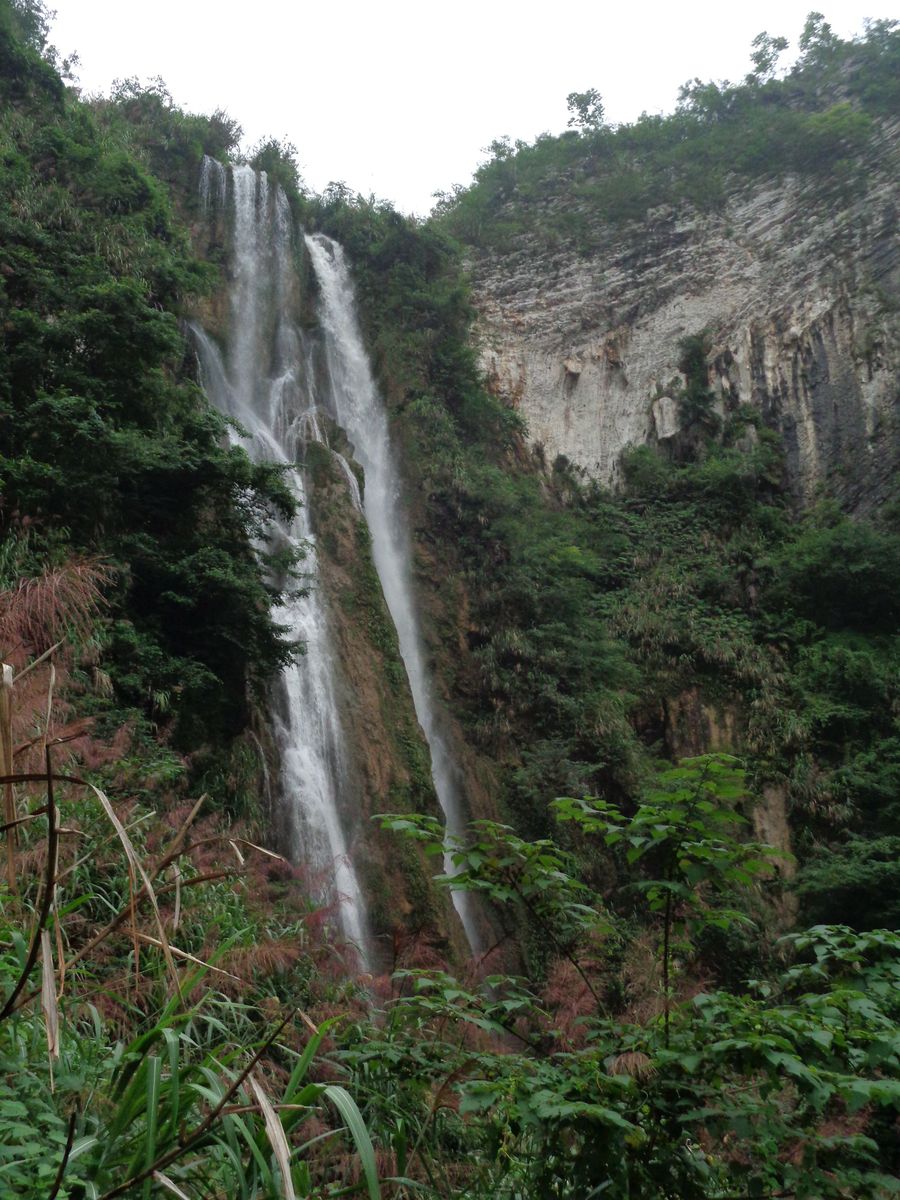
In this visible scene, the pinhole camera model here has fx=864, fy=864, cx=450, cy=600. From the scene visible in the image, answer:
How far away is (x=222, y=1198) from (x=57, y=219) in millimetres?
13046

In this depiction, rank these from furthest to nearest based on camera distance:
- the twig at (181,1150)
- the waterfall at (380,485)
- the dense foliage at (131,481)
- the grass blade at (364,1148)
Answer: the waterfall at (380,485)
the dense foliage at (131,481)
the grass blade at (364,1148)
the twig at (181,1150)

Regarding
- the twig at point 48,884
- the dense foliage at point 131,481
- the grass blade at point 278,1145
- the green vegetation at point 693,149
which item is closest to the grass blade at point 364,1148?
the grass blade at point 278,1145

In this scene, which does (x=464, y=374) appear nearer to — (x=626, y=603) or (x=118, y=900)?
(x=626, y=603)

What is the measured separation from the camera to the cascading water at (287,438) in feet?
33.8

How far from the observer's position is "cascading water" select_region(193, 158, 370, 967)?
10.3 meters

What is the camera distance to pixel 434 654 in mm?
15969

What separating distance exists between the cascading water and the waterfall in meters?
1.01

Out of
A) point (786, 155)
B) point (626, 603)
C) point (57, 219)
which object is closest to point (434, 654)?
point (626, 603)

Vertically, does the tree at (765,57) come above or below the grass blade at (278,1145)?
above

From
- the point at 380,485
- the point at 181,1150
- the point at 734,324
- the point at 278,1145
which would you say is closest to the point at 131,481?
the point at 181,1150

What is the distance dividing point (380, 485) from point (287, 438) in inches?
116

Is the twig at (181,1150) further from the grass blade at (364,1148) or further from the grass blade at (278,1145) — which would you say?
the grass blade at (364,1148)

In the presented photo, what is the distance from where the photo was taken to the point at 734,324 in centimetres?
2295

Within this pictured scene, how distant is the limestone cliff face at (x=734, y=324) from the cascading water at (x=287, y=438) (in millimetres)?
6213
